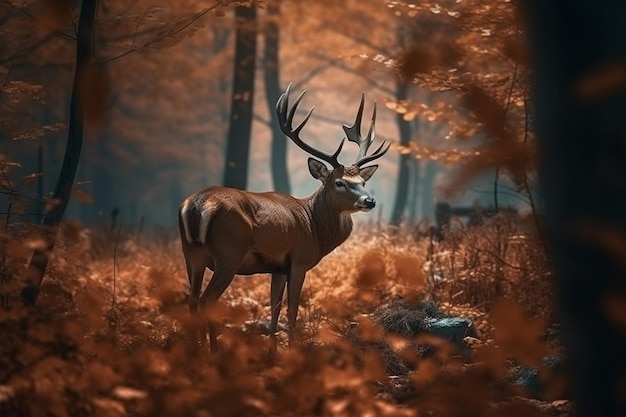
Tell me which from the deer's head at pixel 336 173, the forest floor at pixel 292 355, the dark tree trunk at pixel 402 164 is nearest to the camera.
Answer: the forest floor at pixel 292 355

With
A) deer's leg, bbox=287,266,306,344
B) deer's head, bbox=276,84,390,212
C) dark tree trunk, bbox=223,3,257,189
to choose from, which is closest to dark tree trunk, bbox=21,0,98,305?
deer's head, bbox=276,84,390,212

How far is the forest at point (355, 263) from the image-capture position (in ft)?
10.6

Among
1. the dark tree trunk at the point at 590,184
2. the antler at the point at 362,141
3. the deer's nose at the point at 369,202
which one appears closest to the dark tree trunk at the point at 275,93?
the antler at the point at 362,141

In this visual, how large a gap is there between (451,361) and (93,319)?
2645 millimetres

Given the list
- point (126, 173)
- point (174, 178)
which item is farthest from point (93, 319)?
point (174, 178)

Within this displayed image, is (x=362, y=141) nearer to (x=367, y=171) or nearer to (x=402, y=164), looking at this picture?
(x=367, y=171)

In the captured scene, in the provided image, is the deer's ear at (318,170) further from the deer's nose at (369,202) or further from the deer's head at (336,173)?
the deer's nose at (369,202)

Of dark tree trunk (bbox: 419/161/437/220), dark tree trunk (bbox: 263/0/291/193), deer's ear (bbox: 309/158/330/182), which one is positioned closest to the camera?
deer's ear (bbox: 309/158/330/182)

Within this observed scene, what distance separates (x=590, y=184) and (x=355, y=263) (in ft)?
23.8

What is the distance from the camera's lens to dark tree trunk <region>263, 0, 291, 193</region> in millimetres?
19322

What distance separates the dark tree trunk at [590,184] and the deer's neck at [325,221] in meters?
4.68

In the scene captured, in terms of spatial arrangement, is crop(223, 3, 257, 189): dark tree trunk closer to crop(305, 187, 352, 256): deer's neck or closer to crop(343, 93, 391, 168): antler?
crop(343, 93, 391, 168): antler

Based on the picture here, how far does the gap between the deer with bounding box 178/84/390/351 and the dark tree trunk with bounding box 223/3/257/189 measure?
19.6 ft

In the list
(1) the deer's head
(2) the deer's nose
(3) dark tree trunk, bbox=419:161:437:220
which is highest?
(3) dark tree trunk, bbox=419:161:437:220
